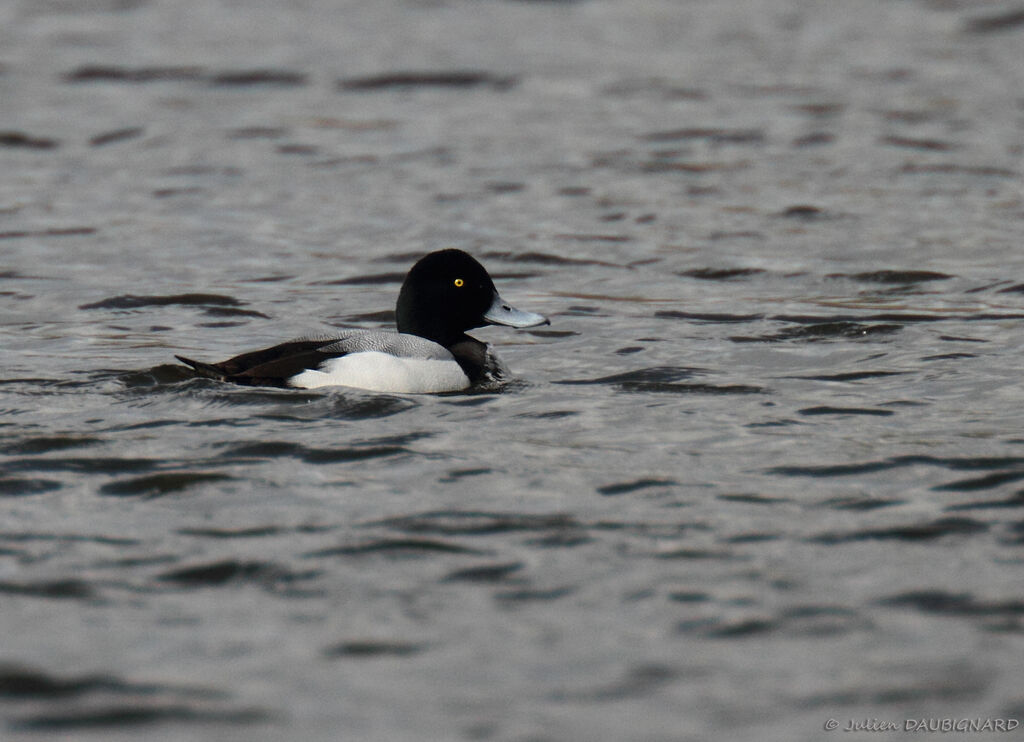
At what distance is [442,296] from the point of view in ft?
31.2

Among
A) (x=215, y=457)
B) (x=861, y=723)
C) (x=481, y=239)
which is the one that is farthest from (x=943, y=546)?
(x=481, y=239)

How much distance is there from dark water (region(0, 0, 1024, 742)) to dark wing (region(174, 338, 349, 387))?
13 cm

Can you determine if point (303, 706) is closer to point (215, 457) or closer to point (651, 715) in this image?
point (651, 715)

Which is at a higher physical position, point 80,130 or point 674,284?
point 80,130

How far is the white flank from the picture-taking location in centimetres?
857

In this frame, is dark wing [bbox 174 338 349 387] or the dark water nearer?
the dark water

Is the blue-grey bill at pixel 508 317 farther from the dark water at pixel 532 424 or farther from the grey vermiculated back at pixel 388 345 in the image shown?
the grey vermiculated back at pixel 388 345

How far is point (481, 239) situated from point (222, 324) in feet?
12.1

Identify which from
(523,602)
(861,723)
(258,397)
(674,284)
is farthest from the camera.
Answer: (674,284)

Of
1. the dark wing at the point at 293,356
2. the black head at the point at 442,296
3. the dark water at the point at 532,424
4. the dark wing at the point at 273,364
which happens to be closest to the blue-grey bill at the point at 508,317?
the black head at the point at 442,296

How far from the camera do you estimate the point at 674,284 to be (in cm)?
1284

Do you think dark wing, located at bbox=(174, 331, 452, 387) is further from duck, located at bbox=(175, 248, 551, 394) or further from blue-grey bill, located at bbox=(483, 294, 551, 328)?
blue-grey bill, located at bbox=(483, 294, 551, 328)

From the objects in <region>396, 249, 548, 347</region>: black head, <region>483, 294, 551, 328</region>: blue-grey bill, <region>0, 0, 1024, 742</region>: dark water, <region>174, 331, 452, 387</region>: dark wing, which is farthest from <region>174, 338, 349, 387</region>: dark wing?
<region>483, 294, 551, 328</region>: blue-grey bill

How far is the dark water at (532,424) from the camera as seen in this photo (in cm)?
526
